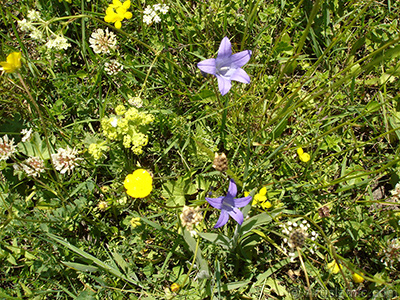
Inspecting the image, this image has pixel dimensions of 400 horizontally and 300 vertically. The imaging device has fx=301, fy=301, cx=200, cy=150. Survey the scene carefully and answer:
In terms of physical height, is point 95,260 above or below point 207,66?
below

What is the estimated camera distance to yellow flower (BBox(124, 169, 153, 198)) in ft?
9.11

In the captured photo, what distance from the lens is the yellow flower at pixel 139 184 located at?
109 inches

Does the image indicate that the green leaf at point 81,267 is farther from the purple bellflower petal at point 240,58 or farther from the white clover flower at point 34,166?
the purple bellflower petal at point 240,58

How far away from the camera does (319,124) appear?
3.47 m

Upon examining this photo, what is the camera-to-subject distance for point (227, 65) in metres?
2.68

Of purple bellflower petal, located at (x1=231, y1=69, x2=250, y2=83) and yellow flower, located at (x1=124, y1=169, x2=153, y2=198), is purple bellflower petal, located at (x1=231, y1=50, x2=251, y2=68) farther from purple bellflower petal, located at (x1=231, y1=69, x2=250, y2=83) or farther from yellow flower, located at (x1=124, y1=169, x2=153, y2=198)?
yellow flower, located at (x1=124, y1=169, x2=153, y2=198)

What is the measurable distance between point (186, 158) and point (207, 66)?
1.38m

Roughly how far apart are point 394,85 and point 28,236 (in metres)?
4.54

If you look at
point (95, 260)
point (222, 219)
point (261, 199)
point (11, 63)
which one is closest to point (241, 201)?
point (222, 219)

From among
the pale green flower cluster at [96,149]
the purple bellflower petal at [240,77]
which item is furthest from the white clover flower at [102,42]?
the purple bellflower petal at [240,77]

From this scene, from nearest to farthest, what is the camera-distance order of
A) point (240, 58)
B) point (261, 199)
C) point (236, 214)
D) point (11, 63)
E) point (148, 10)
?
point (11, 63), point (236, 214), point (240, 58), point (261, 199), point (148, 10)

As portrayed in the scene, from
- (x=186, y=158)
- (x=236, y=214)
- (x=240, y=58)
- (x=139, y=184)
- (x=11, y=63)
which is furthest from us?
(x=186, y=158)

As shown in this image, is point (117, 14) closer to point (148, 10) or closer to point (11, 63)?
point (148, 10)

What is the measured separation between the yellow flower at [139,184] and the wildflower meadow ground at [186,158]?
1cm
